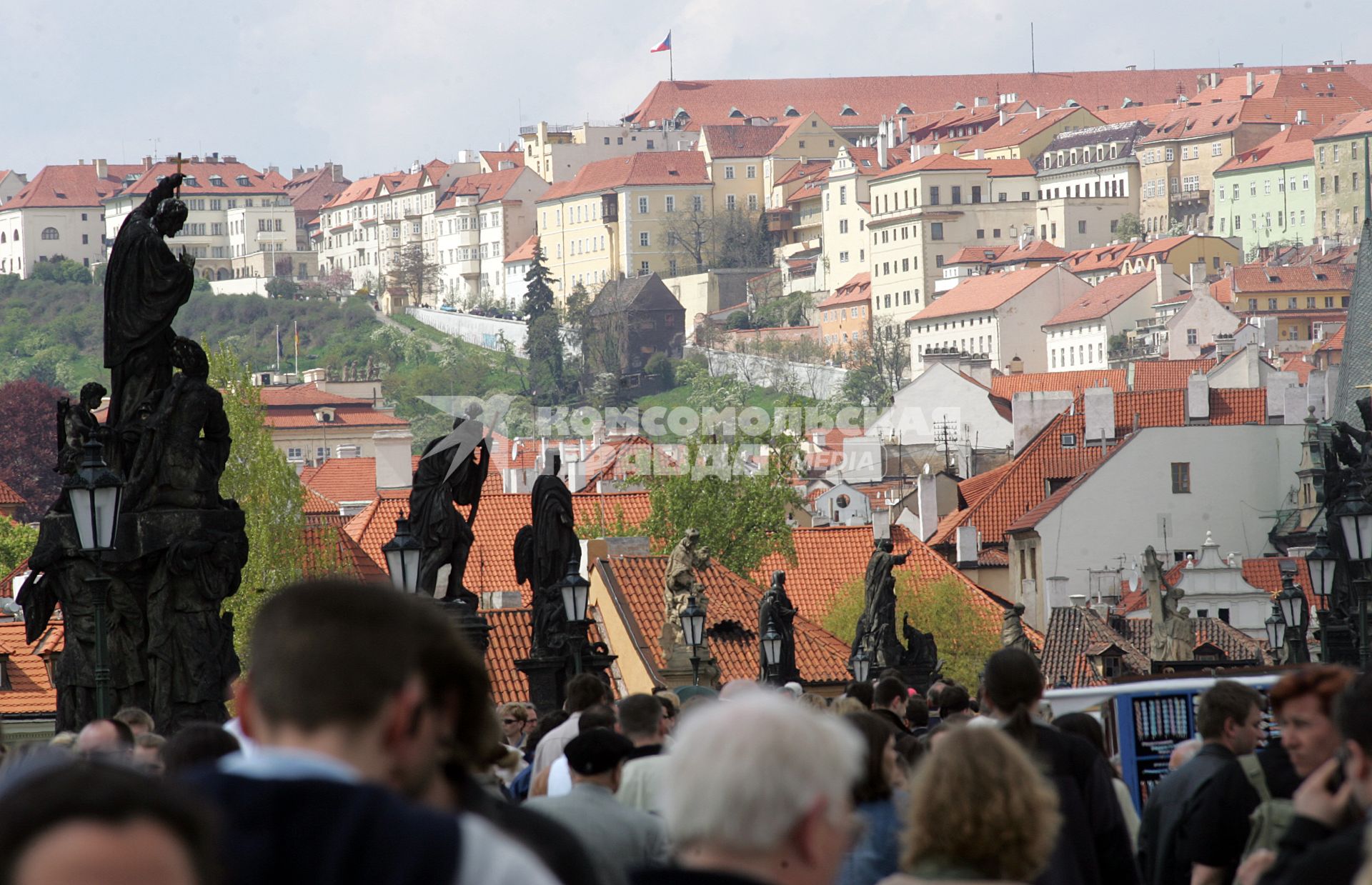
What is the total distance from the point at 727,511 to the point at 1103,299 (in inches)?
3391

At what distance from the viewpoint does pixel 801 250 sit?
185500mm

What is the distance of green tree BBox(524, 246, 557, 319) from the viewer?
179125mm

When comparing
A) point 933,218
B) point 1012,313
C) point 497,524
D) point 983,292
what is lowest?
point 497,524

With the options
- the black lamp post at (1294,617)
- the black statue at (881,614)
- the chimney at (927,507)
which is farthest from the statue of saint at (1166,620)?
the chimney at (927,507)

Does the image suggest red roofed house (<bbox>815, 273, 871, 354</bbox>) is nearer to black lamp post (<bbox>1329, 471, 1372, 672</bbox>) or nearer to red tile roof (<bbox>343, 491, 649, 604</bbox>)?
red tile roof (<bbox>343, 491, 649, 604</bbox>)

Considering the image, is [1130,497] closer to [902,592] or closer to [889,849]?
[902,592]

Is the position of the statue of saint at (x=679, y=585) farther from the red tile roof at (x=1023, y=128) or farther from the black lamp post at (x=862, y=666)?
the red tile roof at (x=1023, y=128)

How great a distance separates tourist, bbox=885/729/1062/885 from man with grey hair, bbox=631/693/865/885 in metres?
0.96

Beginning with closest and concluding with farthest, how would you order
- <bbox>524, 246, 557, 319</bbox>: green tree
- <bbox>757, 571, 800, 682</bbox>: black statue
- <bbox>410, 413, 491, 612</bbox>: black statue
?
<bbox>410, 413, 491, 612</bbox>: black statue → <bbox>757, 571, 800, 682</bbox>: black statue → <bbox>524, 246, 557, 319</bbox>: green tree

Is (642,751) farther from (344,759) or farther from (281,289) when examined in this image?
(281,289)

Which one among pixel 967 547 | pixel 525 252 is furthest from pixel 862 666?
pixel 525 252

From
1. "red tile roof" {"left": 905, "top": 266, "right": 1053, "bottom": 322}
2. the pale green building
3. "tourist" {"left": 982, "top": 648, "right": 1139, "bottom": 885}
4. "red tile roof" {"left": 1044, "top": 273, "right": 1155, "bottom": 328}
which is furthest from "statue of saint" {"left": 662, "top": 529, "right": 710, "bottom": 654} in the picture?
the pale green building

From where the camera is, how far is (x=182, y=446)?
10.7 metres

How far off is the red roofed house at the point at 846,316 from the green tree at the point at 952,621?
112m
